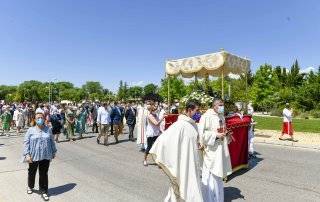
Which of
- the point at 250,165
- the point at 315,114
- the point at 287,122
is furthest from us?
the point at 315,114

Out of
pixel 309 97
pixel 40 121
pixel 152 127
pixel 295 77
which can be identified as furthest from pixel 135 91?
pixel 40 121

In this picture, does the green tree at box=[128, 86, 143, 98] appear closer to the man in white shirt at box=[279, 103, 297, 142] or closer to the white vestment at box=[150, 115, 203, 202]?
the man in white shirt at box=[279, 103, 297, 142]

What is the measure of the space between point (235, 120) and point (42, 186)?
510 cm

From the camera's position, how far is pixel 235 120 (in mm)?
9570

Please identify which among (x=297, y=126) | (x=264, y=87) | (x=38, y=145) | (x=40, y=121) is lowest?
(x=297, y=126)

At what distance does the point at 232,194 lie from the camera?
740cm

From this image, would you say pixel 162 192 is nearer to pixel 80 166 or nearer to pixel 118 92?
pixel 80 166

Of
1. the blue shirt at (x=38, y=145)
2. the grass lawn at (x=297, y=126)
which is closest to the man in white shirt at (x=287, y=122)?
the grass lawn at (x=297, y=126)

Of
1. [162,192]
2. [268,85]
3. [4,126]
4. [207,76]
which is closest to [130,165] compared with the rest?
[162,192]

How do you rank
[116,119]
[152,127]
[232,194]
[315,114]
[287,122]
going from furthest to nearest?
1. [315,114]
2. [287,122]
3. [116,119]
4. [152,127]
5. [232,194]

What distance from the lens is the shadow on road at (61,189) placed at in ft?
24.9

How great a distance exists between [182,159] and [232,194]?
2.86 meters

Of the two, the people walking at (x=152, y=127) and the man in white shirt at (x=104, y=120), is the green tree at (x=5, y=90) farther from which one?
the people walking at (x=152, y=127)

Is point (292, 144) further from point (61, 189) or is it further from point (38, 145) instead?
point (38, 145)
